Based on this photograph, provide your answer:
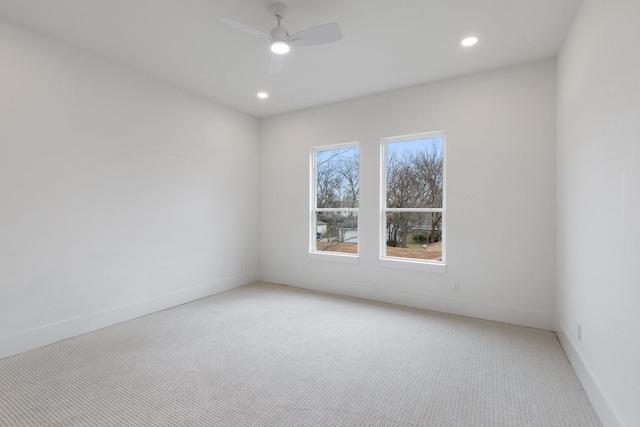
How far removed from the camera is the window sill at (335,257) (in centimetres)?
443

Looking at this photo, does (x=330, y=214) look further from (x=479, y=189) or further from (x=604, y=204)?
(x=604, y=204)

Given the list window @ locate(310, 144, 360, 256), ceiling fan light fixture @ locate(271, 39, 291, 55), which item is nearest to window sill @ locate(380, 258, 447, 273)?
window @ locate(310, 144, 360, 256)

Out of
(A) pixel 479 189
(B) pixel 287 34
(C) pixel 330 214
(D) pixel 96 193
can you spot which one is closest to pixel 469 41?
(A) pixel 479 189

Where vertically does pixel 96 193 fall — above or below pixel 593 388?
above

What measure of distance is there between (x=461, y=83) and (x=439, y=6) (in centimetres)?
146

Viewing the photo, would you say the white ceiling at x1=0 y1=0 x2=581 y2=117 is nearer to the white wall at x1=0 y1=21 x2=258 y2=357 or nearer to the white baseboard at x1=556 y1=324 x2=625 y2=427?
the white wall at x1=0 y1=21 x2=258 y2=357

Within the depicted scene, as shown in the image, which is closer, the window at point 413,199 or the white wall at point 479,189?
the white wall at point 479,189

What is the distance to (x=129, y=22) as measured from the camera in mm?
2611

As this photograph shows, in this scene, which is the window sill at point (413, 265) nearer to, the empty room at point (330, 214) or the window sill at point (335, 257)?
the empty room at point (330, 214)

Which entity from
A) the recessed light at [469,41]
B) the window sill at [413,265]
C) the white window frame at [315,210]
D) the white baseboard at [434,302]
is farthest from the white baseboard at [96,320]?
the recessed light at [469,41]

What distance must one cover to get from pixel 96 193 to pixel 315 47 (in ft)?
8.87

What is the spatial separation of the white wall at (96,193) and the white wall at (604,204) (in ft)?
13.7

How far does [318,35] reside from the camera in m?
2.32

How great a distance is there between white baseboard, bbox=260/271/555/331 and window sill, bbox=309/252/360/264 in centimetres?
32
